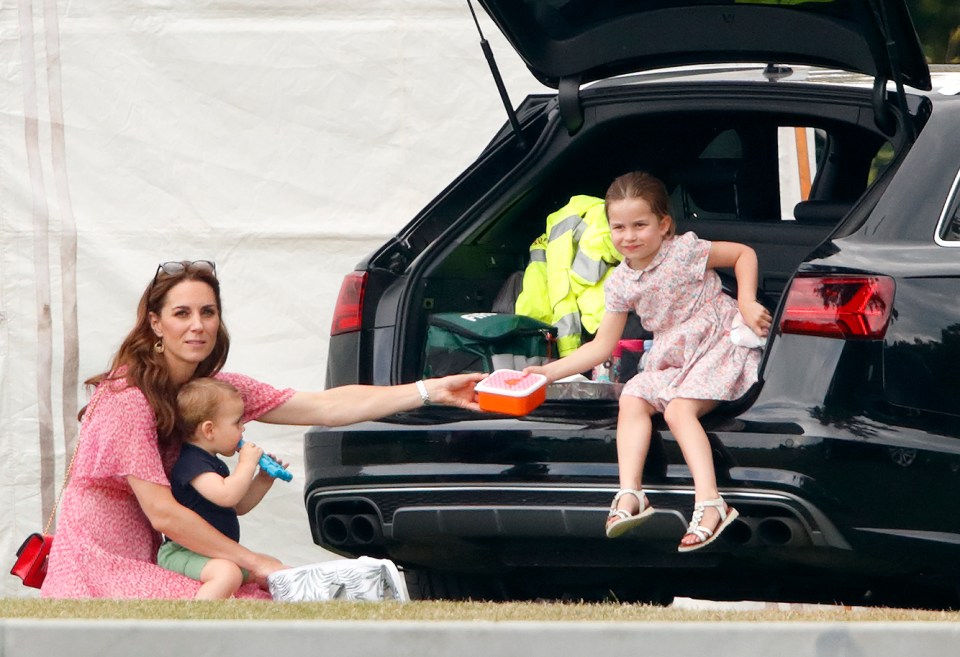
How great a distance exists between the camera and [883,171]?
454 centimetres

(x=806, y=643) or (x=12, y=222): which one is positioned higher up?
(x=12, y=222)

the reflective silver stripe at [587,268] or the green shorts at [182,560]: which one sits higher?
the reflective silver stripe at [587,268]

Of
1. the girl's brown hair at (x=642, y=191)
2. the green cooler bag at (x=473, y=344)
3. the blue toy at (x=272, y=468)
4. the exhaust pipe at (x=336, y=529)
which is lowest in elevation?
the exhaust pipe at (x=336, y=529)

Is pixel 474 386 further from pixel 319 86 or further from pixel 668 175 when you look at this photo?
pixel 319 86

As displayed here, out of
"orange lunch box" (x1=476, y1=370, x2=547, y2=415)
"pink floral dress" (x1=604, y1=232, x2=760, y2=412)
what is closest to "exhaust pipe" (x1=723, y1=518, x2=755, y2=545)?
"pink floral dress" (x1=604, y1=232, x2=760, y2=412)

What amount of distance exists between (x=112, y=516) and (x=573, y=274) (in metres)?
1.53

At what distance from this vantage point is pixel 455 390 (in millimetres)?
4887

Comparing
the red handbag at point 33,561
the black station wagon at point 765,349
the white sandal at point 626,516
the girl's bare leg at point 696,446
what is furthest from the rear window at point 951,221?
the red handbag at point 33,561

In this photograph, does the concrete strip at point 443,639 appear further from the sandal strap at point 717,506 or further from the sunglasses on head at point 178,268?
the sunglasses on head at point 178,268

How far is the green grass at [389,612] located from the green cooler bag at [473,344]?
3.33ft

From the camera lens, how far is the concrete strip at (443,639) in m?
3.02

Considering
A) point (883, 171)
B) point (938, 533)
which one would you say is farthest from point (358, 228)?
point (938, 533)

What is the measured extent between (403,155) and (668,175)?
1.91m

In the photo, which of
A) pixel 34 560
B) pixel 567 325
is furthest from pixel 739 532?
pixel 34 560
